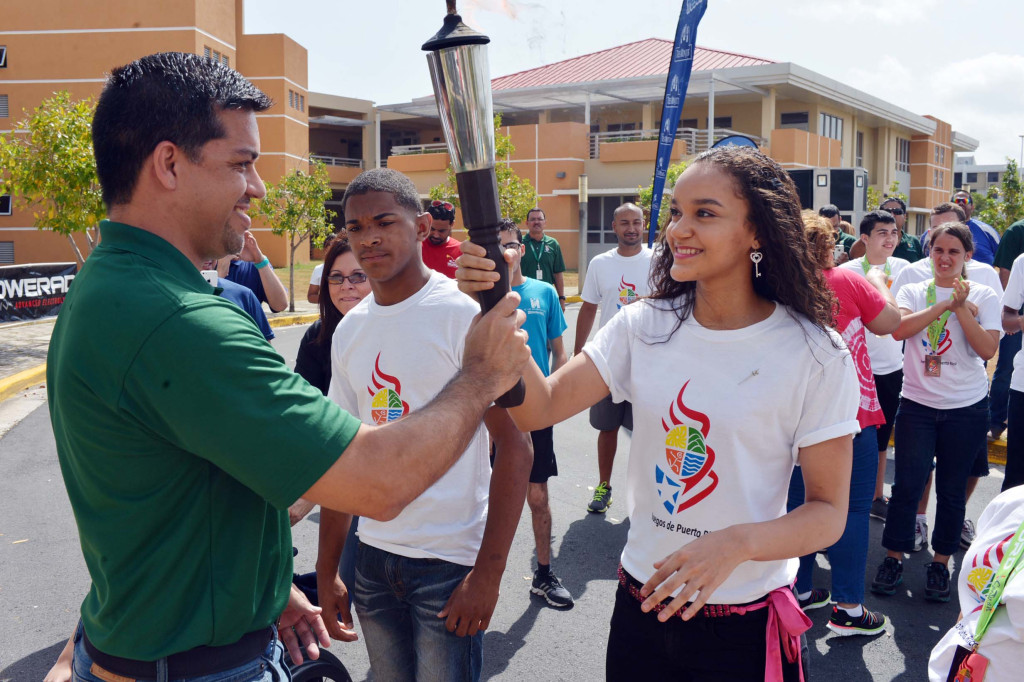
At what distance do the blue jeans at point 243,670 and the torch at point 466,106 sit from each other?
1062 millimetres

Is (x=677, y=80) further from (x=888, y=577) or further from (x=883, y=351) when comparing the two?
(x=888, y=577)

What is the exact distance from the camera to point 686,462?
90.7 inches

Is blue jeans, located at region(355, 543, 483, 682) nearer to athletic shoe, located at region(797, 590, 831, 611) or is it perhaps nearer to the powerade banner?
athletic shoe, located at region(797, 590, 831, 611)

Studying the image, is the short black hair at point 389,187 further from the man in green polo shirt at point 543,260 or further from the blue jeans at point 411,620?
the man in green polo shirt at point 543,260

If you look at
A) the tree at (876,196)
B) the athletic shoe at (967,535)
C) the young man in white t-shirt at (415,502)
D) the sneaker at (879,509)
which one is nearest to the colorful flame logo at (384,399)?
the young man in white t-shirt at (415,502)

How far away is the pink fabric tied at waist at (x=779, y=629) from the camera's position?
87.4 inches

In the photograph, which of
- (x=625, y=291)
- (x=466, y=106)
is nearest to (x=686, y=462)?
(x=466, y=106)

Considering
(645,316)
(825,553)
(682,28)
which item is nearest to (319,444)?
(645,316)

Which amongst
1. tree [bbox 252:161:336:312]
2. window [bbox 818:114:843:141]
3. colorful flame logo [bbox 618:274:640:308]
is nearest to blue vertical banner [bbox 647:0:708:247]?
colorful flame logo [bbox 618:274:640:308]

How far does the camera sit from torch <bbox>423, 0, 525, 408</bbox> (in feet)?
5.14

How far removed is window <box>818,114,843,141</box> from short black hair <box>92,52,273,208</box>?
3747 centimetres

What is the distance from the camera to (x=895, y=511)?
4.93 metres

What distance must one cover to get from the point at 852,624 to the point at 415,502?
2.87m

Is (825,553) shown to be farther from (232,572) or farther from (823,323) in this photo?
(232,572)
